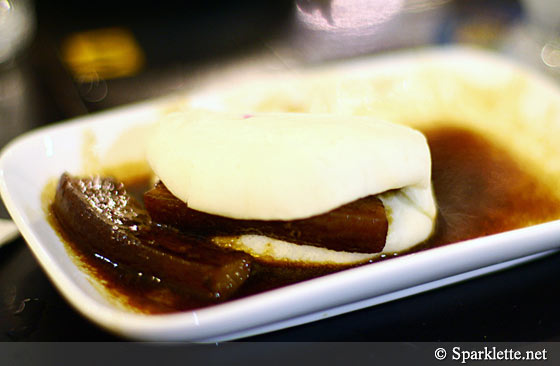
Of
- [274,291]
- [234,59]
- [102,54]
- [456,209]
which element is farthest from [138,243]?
[102,54]

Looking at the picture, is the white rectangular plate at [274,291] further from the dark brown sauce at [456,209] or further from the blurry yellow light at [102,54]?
the blurry yellow light at [102,54]

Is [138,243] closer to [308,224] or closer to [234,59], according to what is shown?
[308,224]

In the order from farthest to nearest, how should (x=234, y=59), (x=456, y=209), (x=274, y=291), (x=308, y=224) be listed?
(x=234, y=59) → (x=456, y=209) → (x=308, y=224) → (x=274, y=291)

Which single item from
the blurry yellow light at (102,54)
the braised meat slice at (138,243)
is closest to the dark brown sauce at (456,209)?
the braised meat slice at (138,243)

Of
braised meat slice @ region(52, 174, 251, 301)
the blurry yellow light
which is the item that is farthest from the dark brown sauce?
the blurry yellow light

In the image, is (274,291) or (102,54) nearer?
(274,291)

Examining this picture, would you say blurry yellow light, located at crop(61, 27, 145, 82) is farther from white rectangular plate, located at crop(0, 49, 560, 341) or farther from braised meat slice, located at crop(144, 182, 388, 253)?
braised meat slice, located at crop(144, 182, 388, 253)

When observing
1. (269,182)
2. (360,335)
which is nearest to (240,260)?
(269,182)
